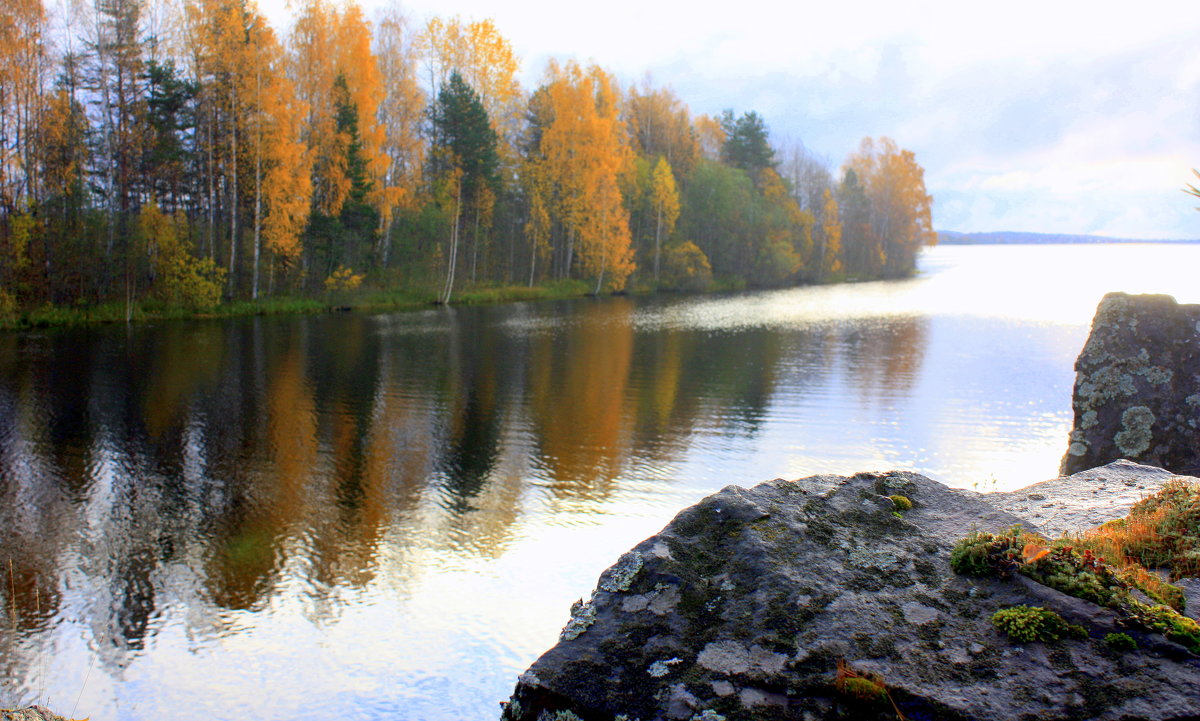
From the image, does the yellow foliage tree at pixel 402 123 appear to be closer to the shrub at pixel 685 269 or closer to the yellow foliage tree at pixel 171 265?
the yellow foliage tree at pixel 171 265

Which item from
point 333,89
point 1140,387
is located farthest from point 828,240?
point 1140,387

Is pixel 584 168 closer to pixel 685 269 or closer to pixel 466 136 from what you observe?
pixel 466 136

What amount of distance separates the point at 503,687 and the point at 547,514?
11.1 feet

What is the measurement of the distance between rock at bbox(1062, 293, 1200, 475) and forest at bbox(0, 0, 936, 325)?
29.0 meters

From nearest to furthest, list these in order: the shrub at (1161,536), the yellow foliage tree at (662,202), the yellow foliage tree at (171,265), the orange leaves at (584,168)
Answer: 1. the shrub at (1161,536)
2. the yellow foliage tree at (171,265)
3. the orange leaves at (584,168)
4. the yellow foliage tree at (662,202)

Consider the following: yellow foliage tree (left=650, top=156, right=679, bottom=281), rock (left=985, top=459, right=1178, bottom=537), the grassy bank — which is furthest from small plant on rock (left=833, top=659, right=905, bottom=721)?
yellow foliage tree (left=650, top=156, right=679, bottom=281)

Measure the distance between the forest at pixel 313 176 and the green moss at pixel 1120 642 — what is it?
98.0 ft

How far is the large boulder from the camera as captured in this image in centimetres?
221

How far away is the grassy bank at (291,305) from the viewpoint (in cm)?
2562

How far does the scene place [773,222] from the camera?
5981cm

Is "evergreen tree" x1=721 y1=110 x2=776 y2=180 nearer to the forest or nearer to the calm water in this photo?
the forest

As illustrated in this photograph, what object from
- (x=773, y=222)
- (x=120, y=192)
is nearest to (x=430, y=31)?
(x=120, y=192)

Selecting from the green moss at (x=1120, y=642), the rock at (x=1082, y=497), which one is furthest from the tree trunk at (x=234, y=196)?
the green moss at (x=1120, y=642)

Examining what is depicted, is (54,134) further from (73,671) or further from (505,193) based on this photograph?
(73,671)
